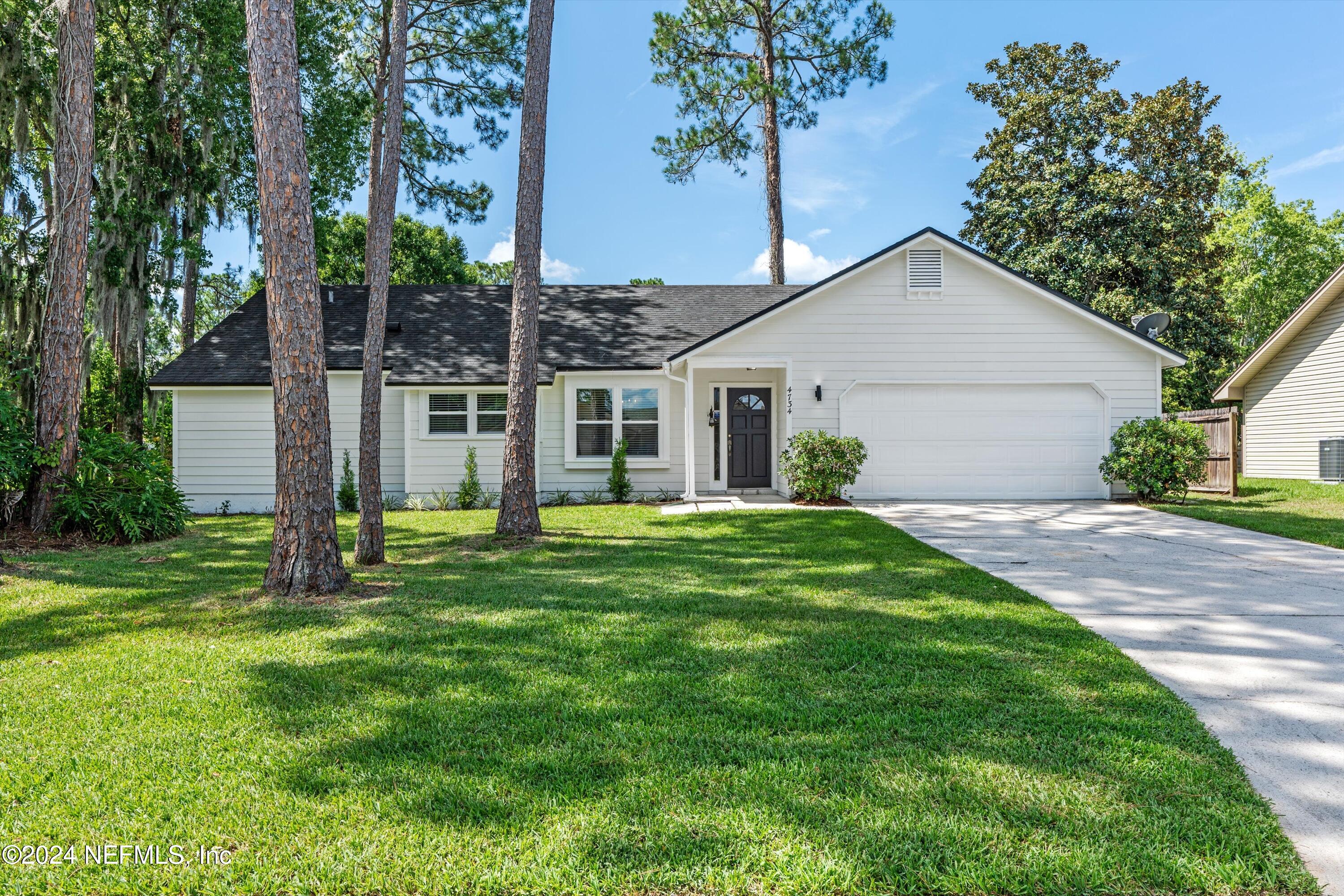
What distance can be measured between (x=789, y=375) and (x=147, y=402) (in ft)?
50.0

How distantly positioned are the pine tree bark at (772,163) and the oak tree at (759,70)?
0.02 meters

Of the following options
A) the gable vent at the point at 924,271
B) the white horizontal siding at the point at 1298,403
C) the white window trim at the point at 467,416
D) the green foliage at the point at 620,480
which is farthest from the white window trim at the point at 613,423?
the white horizontal siding at the point at 1298,403

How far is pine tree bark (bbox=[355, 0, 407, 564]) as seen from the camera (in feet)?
23.1

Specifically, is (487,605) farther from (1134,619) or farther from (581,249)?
(581,249)

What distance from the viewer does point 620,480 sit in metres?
12.7

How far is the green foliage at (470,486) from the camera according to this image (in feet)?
41.1

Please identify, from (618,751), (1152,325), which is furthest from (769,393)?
(618,751)

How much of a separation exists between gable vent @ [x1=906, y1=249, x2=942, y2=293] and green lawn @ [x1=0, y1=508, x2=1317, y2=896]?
8273 millimetres

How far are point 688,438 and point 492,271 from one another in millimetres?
26453

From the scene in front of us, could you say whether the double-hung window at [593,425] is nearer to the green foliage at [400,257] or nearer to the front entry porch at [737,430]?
the front entry porch at [737,430]

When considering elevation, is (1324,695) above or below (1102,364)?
below

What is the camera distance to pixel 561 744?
2771 millimetres

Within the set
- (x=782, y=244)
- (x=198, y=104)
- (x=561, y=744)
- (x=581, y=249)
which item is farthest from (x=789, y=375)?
(x=581, y=249)

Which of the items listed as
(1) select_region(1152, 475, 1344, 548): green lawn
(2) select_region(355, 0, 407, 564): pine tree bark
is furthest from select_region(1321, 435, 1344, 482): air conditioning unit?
(2) select_region(355, 0, 407, 564): pine tree bark
